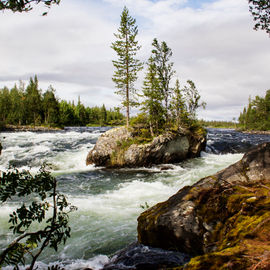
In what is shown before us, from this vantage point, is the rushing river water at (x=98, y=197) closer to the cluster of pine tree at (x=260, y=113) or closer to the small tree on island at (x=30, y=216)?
the small tree on island at (x=30, y=216)

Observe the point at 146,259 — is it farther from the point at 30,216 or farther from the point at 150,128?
the point at 150,128

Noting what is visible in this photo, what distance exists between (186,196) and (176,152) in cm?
1468

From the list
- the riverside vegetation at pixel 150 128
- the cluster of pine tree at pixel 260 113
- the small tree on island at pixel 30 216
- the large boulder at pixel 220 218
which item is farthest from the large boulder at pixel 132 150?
the cluster of pine tree at pixel 260 113

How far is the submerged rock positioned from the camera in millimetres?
3906

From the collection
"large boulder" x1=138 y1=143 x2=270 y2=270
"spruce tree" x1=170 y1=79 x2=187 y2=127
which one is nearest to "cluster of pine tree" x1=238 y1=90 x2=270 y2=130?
"spruce tree" x1=170 y1=79 x2=187 y2=127

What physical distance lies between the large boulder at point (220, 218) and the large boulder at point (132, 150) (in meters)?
12.1

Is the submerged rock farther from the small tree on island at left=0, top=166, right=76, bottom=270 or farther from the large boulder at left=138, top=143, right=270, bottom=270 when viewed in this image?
the small tree on island at left=0, top=166, right=76, bottom=270

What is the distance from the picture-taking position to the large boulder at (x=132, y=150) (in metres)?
17.4

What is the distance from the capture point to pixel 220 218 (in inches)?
151

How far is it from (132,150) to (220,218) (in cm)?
1381

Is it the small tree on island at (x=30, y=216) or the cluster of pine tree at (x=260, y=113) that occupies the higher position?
the cluster of pine tree at (x=260, y=113)

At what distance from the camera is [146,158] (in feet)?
57.6

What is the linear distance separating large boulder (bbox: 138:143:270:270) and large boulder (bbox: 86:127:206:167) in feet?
39.8

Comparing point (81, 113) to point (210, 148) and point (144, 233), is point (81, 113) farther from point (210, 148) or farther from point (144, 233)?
point (144, 233)
